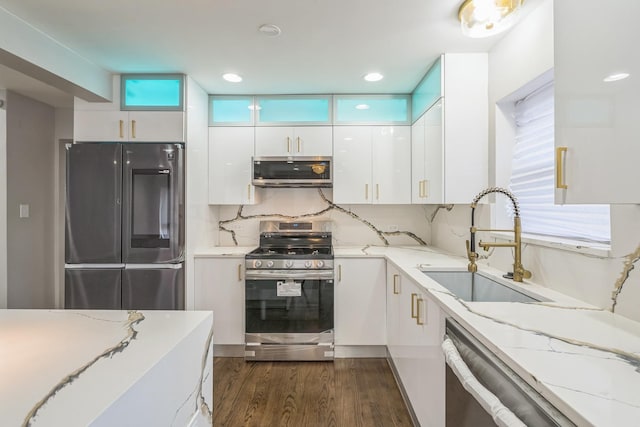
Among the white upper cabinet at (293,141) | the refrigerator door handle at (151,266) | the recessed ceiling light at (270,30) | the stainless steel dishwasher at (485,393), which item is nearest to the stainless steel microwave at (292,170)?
the white upper cabinet at (293,141)

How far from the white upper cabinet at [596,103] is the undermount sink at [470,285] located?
92cm

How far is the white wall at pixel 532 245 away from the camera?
1.18 metres

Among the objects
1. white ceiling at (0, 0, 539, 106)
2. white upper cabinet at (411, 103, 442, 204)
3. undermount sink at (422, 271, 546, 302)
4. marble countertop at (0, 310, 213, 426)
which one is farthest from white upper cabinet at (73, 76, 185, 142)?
undermount sink at (422, 271, 546, 302)

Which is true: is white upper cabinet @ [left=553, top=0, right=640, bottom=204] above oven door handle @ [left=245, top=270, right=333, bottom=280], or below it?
above

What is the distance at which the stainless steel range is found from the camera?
262cm

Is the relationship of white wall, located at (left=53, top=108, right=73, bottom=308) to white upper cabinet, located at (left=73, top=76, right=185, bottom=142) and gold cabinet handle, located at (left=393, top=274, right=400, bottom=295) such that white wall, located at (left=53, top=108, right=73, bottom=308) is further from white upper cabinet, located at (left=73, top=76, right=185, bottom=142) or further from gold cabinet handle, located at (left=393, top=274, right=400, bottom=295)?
gold cabinet handle, located at (left=393, top=274, right=400, bottom=295)

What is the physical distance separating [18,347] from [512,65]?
2485mm

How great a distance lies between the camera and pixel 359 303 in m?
2.68

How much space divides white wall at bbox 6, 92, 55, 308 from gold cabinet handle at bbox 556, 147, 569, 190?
412 centimetres

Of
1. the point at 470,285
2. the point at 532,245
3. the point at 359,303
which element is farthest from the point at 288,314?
the point at 532,245

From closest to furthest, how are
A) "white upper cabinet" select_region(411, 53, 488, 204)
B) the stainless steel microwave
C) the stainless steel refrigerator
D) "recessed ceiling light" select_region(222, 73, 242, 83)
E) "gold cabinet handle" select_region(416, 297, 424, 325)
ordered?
1. "gold cabinet handle" select_region(416, 297, 424, 325)
2. "white upper cabinet" select_region(411, 53, 488, 204)
3. the stainless steel refrigerator
4. "recessed ceiling light" select_region(222, 73, 242, 83)
5. the stainless steel microwave

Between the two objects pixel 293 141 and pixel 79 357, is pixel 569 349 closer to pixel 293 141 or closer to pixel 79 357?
pixel 79 357

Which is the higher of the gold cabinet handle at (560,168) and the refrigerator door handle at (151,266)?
the gold cabinet handle at (560,168)

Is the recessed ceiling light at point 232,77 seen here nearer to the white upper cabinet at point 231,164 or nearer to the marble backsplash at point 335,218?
the white upper cabinet at point 231,164
